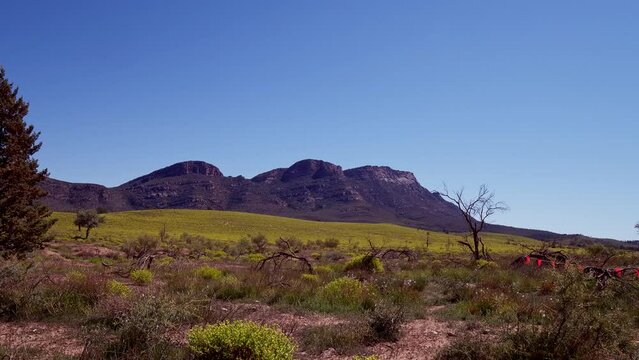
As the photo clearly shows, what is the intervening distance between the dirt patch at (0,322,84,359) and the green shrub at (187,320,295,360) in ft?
6.91

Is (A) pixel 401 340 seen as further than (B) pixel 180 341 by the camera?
Yes

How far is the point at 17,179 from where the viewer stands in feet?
69.9

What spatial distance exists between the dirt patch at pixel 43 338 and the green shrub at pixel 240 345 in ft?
6.91

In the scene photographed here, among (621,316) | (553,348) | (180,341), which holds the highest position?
(621,316)

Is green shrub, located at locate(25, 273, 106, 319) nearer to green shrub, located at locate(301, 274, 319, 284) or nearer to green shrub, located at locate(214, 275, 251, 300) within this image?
green shrub, located at locate(214, 275, 251, 300)

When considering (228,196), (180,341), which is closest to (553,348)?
(180,341)

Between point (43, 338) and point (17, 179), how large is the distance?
1710cm

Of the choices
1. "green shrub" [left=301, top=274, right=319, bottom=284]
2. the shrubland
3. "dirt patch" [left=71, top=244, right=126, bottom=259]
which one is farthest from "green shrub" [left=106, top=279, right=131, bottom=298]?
"dirt patch" [left=71, top=244, right=126, bottom=259]

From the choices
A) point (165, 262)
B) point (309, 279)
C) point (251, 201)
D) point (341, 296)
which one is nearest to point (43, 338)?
point (341, 296)

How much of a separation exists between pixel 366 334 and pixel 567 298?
10.7ft

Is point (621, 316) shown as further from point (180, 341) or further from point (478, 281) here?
point (478, 281)

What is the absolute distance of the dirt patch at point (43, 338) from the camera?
6507 mm

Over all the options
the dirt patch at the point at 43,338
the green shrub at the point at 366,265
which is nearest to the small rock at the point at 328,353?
the dirt patch at the point at 43,338

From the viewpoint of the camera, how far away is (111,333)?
720cm
